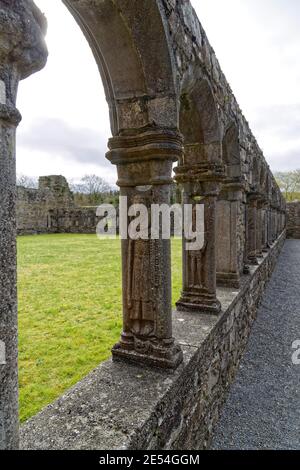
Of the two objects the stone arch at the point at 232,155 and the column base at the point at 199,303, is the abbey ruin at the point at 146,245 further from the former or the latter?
the stone arch at the point at 232,155

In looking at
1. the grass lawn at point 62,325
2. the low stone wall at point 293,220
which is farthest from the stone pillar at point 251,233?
the low stone wall at point 293,220

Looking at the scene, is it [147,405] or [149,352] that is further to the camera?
[149,352]

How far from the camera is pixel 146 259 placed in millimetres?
2270

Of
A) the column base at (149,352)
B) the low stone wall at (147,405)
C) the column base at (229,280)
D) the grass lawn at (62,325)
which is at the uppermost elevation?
the column base at (229,280)

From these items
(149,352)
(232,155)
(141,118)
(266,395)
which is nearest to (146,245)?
(149,352)

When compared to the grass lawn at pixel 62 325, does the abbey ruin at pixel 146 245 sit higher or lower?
higher

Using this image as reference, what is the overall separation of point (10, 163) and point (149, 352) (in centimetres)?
170

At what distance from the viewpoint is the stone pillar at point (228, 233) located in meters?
4.50

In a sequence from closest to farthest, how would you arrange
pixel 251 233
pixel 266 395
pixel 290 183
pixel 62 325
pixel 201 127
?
1. pixel 266 395
2. pixel 201 127
3. pixel 62 325
4. pixel 251 233
5. pixel 290 183

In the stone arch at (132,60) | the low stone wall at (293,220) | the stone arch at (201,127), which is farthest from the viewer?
the low stone wall at (293,220)

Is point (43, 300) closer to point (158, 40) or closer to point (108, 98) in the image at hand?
point (108, 98)

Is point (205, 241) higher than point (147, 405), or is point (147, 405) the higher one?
point (205, 241)

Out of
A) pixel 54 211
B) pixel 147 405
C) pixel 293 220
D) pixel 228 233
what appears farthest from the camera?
pixel 293 220

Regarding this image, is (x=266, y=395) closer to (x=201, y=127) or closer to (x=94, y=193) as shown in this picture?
(x=201, y=127)
